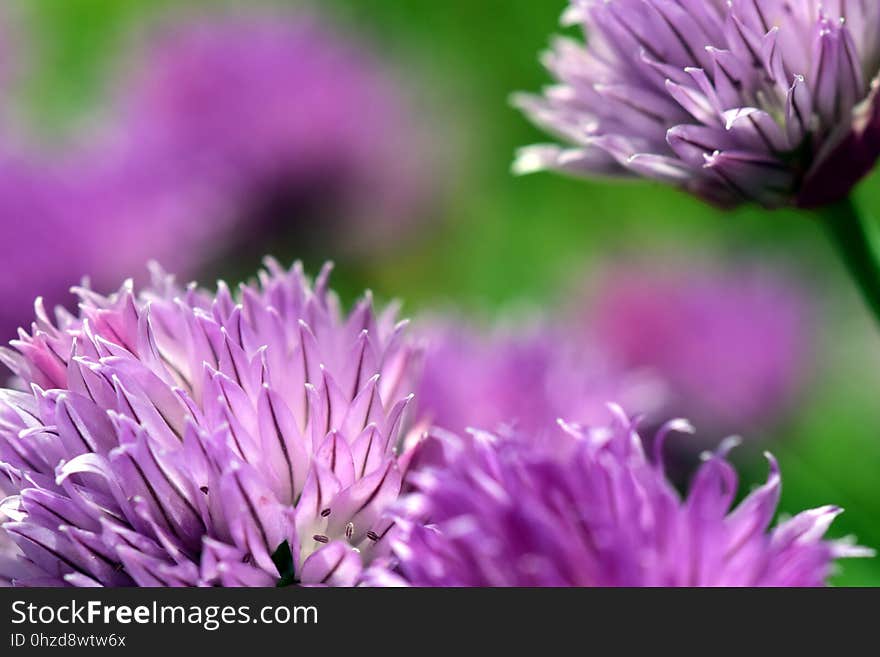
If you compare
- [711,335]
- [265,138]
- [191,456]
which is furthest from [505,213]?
[191,456]

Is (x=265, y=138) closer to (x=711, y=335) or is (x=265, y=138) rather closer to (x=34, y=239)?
(x=34, y=239)

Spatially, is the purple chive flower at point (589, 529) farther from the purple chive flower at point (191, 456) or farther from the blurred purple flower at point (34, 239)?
the blurred purple flower at point (34, 239)

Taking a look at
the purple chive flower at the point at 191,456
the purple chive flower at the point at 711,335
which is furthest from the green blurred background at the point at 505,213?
the purple chive flower at the point at 191,456

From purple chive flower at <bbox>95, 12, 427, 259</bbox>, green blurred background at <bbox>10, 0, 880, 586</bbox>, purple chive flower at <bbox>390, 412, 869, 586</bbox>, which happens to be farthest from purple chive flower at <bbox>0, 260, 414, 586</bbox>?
purple chive flower at <bbox>95, 12, 427, 259</bbox>

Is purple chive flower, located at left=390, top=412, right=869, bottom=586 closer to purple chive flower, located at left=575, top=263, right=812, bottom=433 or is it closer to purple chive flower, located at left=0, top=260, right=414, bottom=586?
purple chive flower, located at left=0, top=260, right=414, bottom=586
